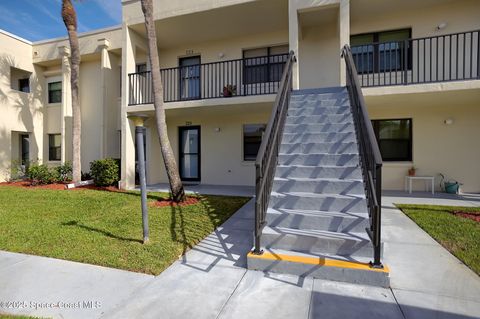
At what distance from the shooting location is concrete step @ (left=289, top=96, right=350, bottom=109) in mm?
6246

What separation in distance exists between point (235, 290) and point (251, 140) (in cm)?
771

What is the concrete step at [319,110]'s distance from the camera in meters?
6.00

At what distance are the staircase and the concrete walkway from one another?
181mm

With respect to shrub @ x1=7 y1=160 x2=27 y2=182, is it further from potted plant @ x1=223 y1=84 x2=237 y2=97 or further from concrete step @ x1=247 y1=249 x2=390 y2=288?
concrete step @ x1=247 y1=249 x2=390 y2=288

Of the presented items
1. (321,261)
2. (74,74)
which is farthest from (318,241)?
(74,74)

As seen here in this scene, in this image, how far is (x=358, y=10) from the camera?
26.9 feet

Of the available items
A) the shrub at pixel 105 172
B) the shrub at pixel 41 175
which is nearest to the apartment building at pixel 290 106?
the shrub at pixel 105 172

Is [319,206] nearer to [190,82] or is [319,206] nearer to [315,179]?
[315,179]

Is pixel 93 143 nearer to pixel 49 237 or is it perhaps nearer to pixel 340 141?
pixel 49 237

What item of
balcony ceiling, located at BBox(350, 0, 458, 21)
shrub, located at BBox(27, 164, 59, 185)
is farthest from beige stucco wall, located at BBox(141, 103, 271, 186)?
balcony ceiling, located at BBox(350, 0, 458, 21)

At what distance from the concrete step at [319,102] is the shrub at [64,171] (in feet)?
33.0

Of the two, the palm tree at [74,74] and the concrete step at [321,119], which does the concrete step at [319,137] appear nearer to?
the concrete step at [321,119]

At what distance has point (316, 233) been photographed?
3.60m

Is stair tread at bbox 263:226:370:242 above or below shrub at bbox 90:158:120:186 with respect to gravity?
below
